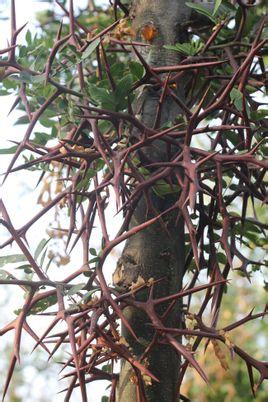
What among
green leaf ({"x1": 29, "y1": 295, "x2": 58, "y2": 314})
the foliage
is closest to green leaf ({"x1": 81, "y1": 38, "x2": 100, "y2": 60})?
the foliage

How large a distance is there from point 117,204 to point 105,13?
2.92 feet

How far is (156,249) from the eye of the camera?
2.82 feet

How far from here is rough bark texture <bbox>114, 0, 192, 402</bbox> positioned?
82cm

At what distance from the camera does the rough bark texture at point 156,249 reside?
2.68 ft

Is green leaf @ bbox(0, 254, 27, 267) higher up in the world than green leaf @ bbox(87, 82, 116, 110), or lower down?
lower down

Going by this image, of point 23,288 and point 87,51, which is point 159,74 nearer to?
point 87,51

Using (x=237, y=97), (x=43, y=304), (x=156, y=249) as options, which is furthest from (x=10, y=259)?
(x=237, y=97)

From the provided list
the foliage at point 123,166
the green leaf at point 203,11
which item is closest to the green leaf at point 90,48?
the foliage at point 123,166

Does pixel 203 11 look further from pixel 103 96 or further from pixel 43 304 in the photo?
pixel 43 304

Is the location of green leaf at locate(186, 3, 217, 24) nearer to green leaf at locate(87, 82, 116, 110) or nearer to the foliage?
the foliage

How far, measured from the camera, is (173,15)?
96cm

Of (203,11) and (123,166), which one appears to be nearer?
(123,166)

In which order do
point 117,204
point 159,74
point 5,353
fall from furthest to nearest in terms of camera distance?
point 5,353 < point 159,74 < point 117,204

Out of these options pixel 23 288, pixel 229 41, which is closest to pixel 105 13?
pixel 229 41
